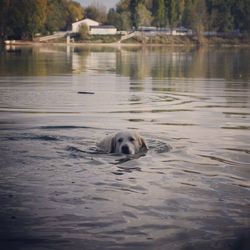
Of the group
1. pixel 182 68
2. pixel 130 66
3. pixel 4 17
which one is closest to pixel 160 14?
pixel 4 17

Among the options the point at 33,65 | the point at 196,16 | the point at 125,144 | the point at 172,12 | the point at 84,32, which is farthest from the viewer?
the point at 196,16

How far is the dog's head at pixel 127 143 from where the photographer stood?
11805 millimetres

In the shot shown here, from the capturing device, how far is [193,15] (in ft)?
611

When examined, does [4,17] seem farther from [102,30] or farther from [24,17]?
[102,30]

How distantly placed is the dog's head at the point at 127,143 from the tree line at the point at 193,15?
17264 centimetres

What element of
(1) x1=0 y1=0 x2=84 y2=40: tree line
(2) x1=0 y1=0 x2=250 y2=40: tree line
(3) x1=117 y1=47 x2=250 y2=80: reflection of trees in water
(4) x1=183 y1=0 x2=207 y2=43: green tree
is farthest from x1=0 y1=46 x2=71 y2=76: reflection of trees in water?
(4) x1=183 y1=0 x2=207 y2=43: green tree

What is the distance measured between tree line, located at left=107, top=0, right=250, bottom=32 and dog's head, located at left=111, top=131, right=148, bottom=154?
173 meters

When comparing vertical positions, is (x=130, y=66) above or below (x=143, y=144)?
below

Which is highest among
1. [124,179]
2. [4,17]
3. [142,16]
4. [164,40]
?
[142,16]

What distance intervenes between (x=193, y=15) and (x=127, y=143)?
178500 millimetres

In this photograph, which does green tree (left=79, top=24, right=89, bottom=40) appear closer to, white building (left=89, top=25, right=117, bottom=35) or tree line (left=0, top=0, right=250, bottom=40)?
tree line (left=0, top=0, right=250, bottom=40)

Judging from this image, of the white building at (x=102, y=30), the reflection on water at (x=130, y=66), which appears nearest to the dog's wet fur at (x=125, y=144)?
the reflection on water at (x=130, y=66)

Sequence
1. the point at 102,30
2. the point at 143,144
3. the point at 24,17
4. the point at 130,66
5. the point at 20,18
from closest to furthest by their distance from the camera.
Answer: the point at 143,144 → the point at 130,66 → the point at 20,18 → the point at 24,17 → the point at 102,30

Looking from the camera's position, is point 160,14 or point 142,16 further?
point 142,16
